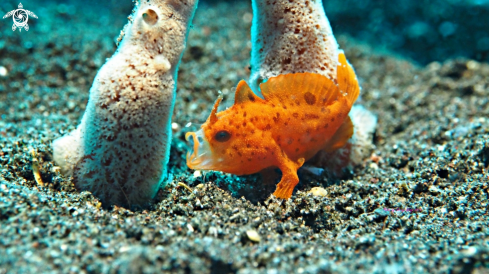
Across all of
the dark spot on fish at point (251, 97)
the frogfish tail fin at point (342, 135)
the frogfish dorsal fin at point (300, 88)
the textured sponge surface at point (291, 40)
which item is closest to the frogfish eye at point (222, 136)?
the dark spot on fish at point (251, 97)

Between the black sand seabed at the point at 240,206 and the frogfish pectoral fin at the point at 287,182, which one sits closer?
the black sand seabed at the point at 240,206

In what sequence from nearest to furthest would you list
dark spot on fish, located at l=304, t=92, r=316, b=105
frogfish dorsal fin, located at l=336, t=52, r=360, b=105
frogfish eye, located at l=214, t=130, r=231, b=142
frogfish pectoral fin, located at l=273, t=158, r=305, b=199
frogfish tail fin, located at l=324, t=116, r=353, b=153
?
1. frogfish eye, located at l=214, t=130, r=231, b=142
2. frogfish pectoral fin, located at l=273, t=158, r=305, b=199
3. dark spot on fish, located at l=304, t=92, r=316, b=105
4. frogfish dorsal fin, located at l=336, t=52, r=360, b=105
5. frogfish tail fin, located at l=324, t=116, r=353, b=153

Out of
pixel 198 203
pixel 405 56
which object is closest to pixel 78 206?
pixel 198 203

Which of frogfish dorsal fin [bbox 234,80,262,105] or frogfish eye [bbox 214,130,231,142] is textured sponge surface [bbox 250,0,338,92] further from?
frogfish eye [bbox 214,130,231,142]

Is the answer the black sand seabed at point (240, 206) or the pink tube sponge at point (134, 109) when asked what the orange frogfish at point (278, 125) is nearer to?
the black sand seabed at point (240, 206)

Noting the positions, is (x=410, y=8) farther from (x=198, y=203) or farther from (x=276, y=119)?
(x=198, y=203)

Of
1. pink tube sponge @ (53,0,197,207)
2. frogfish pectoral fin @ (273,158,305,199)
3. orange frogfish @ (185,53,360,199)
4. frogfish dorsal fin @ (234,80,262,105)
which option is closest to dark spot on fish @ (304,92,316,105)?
orange frogfish @ (185,53,360,199)
